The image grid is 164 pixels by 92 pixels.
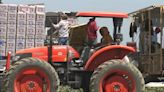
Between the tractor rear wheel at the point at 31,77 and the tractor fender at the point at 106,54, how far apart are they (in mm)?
910

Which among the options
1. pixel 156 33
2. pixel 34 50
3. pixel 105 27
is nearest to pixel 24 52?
pixel 34 50

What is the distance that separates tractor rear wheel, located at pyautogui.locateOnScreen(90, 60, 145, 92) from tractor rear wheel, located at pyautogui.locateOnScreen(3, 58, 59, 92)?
0.94 m

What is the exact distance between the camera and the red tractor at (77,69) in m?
11.1

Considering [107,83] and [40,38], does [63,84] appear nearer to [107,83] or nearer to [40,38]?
[107,83]

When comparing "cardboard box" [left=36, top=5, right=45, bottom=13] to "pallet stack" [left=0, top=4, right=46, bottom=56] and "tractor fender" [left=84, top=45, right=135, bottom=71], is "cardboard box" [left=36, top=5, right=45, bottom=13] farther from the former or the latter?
"tractor fender" [left=84, top=45, right=135, bottom=71]

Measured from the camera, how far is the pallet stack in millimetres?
15945

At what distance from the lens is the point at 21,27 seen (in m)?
16.1

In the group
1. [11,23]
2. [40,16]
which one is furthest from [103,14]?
[11,23]

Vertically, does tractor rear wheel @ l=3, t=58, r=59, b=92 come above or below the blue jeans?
below

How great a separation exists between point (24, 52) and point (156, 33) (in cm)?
371

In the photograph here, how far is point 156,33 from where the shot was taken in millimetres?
13242

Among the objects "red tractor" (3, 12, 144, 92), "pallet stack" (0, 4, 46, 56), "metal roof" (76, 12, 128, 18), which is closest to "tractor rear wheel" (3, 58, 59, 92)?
"red tractor" (3, 12, 144, 92)

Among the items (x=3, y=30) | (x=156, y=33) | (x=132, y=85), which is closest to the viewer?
(x=132, y=85)

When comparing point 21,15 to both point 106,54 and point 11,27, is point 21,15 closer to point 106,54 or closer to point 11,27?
point 11,27
